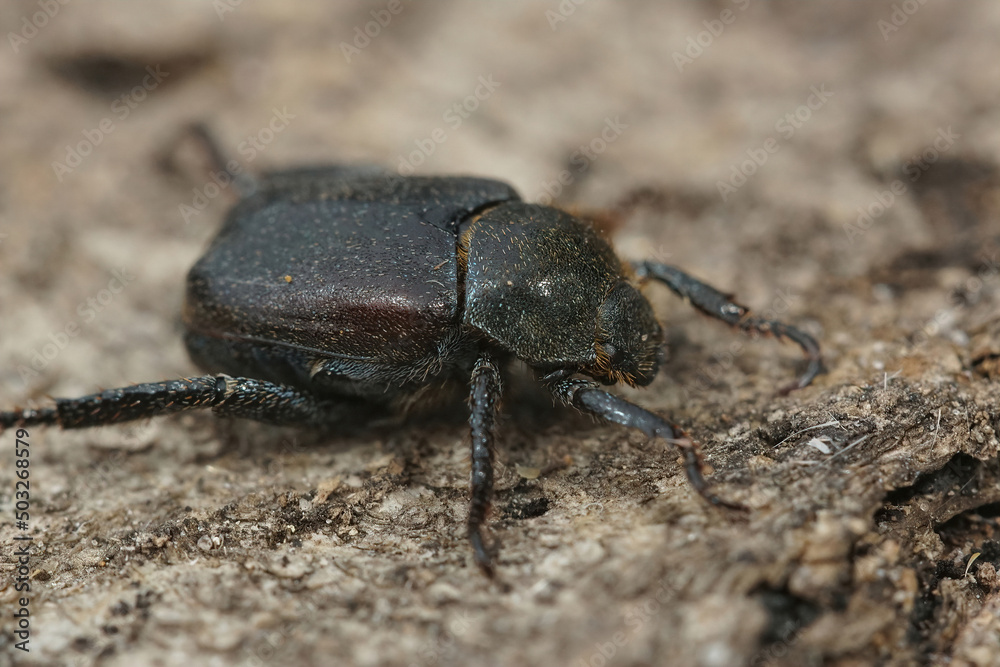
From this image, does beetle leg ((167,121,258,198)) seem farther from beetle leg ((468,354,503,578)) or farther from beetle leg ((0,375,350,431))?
beetle leg ((468,354,503,578))

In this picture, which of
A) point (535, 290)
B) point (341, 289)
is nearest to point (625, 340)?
point (535, 290)

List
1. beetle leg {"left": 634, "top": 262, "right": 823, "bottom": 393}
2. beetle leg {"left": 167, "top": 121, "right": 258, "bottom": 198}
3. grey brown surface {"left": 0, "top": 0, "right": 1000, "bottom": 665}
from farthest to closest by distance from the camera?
beetle leg {"left": 167, "top": 121, "right": 258, "bottom": 198}
beetle leg {"left": 634, "top": 262, "right": 823, "bottom": 393}
grey brown surface {"left": 0, "top": 0, "right": 1000, "bottom": 665}

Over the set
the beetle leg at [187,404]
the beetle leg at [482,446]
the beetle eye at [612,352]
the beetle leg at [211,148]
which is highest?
the beetle leg at [211,148]

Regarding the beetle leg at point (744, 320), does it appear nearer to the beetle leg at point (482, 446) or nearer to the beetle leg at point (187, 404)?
the beetle leg at point (482, 446)

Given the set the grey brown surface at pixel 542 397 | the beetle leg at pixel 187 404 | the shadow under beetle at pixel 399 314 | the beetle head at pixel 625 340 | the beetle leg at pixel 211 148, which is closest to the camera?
the grey brown surface at pixel 542 397

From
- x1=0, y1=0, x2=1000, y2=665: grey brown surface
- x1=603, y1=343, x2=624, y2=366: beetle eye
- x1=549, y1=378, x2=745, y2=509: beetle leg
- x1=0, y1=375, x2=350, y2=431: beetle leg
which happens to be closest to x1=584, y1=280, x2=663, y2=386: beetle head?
x1=603, y1=343, x2=624, y2=366: beetle eye

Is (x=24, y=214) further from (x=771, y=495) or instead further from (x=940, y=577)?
(x=940, y=577)

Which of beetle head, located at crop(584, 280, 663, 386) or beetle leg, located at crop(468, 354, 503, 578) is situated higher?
beetle head, located at crop(584, 280, 663, 386)

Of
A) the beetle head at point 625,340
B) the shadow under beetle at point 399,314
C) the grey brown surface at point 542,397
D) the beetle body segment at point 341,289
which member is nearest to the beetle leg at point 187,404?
the shadow under beetle at point 399,314

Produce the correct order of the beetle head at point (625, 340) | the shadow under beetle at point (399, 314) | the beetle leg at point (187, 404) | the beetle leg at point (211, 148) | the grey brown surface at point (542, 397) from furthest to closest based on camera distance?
the beetle leg at point (211, 148)
the beetle head at point (625, 340)
the shadow under beetle at point (399, 314)
the beetle leg at point (187, 404)
the grey brown surface at point (542, 397)
